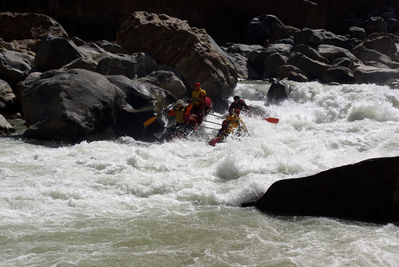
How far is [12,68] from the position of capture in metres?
11.9

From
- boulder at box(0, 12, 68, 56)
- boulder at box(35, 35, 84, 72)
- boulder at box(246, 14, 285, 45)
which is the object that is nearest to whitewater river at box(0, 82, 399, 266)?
boulder at box(35, 35, 84, 72)

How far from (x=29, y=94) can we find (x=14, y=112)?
2.66 meters

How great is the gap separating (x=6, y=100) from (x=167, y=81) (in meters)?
4.18

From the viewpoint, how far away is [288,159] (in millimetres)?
6664

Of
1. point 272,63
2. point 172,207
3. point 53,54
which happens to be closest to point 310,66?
point 272,63

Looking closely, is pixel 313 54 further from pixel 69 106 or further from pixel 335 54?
pixel 69 106

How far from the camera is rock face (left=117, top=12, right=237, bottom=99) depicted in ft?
40.1

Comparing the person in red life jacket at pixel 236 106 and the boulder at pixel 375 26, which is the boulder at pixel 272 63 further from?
the boulder at pixel 375 26

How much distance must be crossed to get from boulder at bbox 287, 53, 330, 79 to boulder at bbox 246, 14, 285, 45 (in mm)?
7483

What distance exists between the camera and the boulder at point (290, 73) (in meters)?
15.8

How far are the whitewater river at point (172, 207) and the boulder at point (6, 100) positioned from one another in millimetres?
3496

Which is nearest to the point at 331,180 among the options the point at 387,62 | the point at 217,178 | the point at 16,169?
the point at 217,178

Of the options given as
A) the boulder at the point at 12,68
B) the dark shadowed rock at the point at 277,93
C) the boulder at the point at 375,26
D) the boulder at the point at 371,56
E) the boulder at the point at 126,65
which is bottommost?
the boulder at the point at 12,68

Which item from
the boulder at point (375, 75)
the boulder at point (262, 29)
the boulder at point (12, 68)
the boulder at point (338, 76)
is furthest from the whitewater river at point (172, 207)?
the boulder at point (262, 29)
